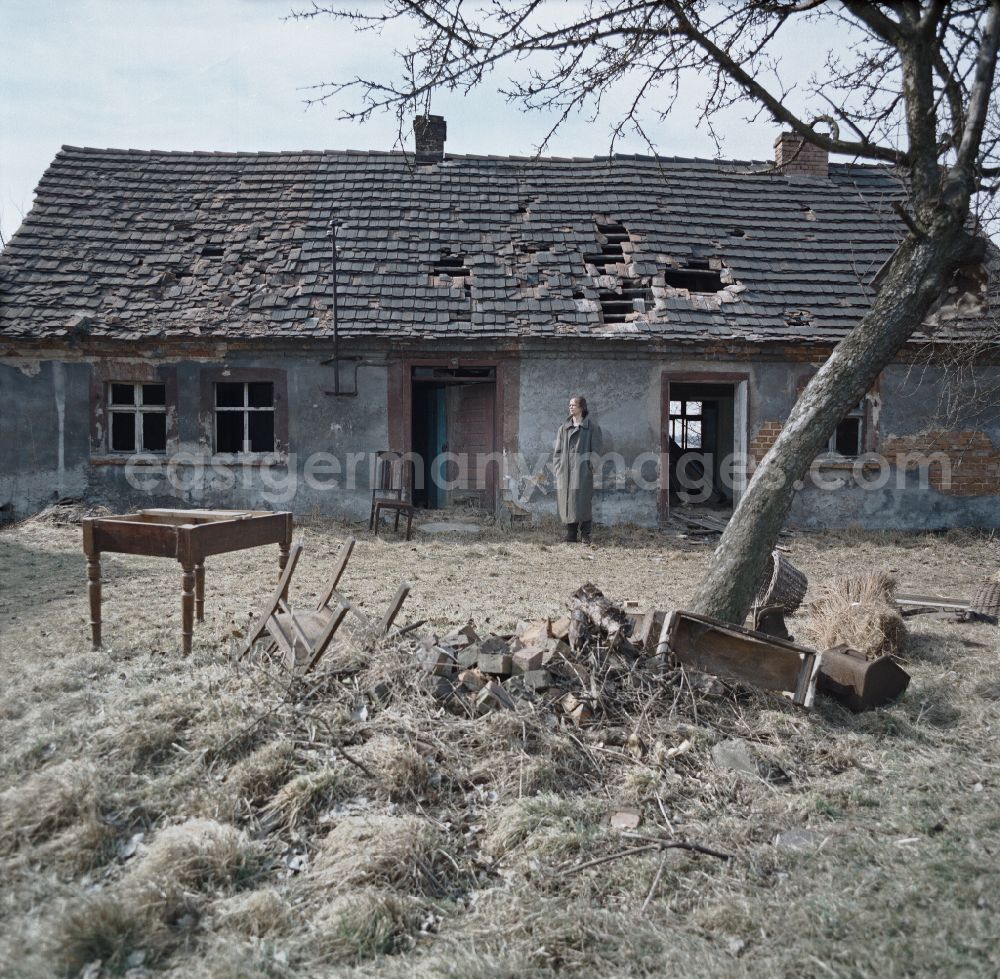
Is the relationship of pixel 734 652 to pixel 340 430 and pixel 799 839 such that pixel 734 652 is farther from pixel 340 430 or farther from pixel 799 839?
pixel 340 430

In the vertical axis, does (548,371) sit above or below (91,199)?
below

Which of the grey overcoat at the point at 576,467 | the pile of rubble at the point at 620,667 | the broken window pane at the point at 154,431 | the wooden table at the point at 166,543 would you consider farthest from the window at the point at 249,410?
the pile of rubble at the point at 620,667

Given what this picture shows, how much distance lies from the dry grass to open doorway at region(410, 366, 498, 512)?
648 cm

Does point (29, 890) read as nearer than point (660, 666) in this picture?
Yes

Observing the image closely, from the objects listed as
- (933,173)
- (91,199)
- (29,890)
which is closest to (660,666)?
(29,890)

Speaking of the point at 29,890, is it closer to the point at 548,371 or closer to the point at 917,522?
the point at 548,371

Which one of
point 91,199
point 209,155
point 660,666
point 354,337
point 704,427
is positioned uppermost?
point 209,155

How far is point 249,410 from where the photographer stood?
1186cm

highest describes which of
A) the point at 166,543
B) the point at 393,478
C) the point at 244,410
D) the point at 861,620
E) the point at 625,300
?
the point at 625,300

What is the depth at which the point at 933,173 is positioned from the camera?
17.1 feet

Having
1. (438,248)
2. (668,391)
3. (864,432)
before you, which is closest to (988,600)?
(668,391)

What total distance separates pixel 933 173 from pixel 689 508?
8.47 m

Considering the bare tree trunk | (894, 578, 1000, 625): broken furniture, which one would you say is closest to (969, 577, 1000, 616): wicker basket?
(894, 578, 1000, 625): broken furniture

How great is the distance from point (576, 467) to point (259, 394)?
4.89m
